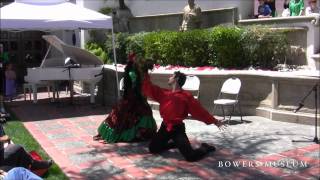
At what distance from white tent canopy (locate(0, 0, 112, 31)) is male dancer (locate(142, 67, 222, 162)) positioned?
191 inches

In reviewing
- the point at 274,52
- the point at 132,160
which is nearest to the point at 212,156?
the point at 132,160

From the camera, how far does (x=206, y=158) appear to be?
7363mm

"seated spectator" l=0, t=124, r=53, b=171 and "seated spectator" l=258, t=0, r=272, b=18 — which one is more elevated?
"seated spectator" l=258, t=0, r=272, b=18

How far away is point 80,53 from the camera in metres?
13.2

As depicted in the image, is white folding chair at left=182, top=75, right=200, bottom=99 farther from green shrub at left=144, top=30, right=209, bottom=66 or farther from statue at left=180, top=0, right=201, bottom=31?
statue at left=180, top=0, right=201, bottom=31

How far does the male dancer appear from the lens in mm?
7219

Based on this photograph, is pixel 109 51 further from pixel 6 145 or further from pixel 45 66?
pixel 6 145

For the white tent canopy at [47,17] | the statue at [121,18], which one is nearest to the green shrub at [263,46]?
the white tent canopy at [47,17]

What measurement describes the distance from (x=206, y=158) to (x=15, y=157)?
274cm

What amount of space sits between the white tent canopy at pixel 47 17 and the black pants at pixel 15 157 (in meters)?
5.86

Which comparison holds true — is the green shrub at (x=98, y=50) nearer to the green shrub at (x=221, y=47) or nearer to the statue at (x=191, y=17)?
the green shrub at (x=221, y=47)

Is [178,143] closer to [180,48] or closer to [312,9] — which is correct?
[180,48]

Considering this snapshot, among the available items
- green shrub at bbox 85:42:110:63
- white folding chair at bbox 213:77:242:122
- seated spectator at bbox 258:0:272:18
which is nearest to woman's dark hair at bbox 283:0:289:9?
seated spectator at bbox 258:0:272:18

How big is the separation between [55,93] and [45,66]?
918mm
